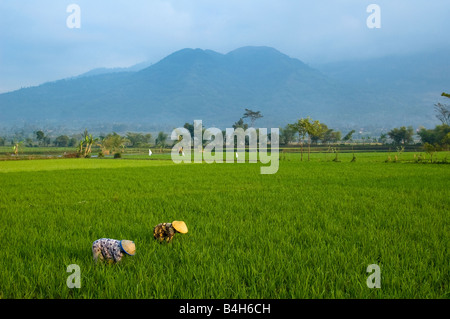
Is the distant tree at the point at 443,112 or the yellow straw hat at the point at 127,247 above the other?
the distant tree at the point at 443,112

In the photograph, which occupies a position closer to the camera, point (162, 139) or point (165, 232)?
point (165, 232)

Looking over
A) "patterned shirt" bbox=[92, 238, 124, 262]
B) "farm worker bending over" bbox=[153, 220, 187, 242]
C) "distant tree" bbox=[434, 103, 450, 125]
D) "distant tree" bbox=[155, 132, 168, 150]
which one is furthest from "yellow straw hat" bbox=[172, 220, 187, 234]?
"distant tree" bbox=[434, 103, 450, 125]

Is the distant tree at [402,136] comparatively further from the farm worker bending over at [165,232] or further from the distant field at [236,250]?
the farm worker bending over at [165,232]

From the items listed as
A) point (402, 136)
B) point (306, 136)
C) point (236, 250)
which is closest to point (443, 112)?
point (402, 136)

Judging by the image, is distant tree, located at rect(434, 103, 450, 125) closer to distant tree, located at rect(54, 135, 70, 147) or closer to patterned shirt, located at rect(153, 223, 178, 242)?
patterned shirt, located at rect(153, 223, 178, 242)

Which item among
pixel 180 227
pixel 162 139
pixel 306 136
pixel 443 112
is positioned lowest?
pixel 180 227

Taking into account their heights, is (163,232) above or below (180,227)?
below

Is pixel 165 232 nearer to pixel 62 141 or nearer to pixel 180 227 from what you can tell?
pixel 180 227

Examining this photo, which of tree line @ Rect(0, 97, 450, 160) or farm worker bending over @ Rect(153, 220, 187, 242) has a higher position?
tree line @ Rect(0, 97, 450, 160)

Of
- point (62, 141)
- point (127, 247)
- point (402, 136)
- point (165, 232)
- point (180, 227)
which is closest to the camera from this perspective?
point (127, 247)

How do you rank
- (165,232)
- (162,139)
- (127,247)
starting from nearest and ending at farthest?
(127,247) < (165,232) < (162,139)

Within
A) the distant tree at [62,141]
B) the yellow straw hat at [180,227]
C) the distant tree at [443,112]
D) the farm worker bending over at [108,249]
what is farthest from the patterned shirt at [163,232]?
the distant tree at [62,141]
